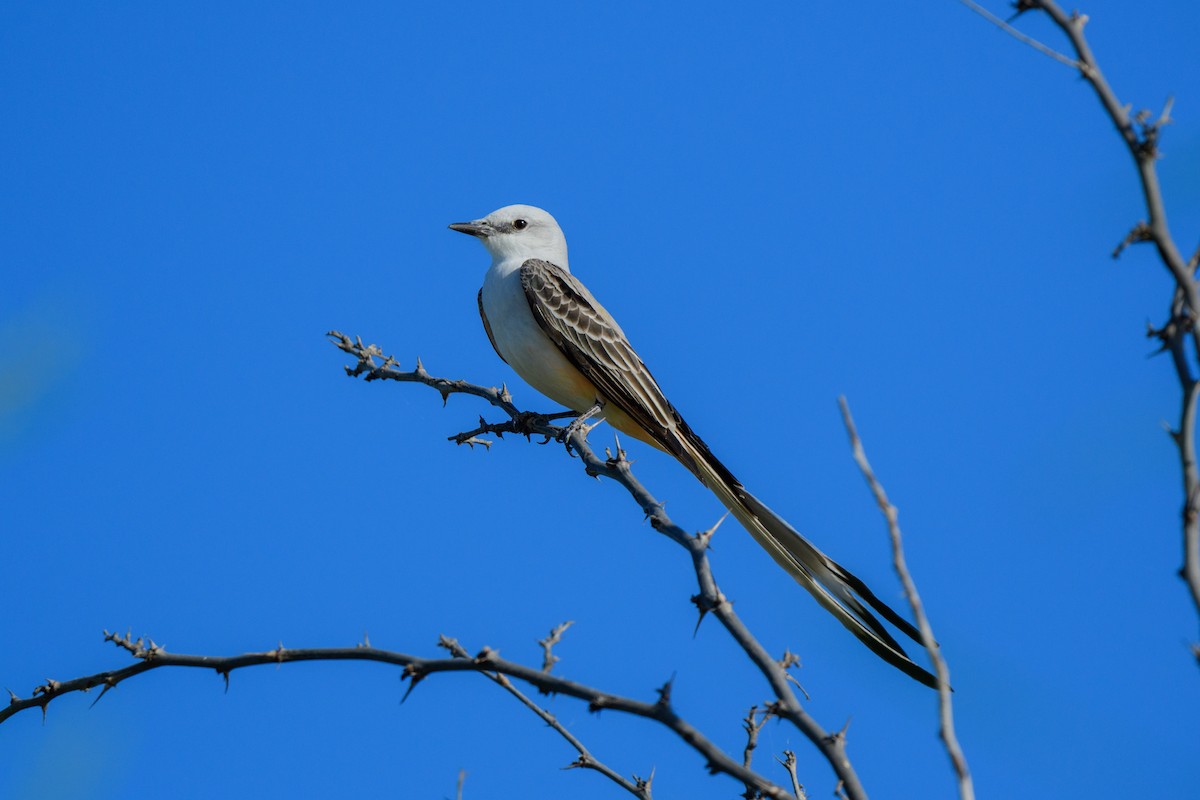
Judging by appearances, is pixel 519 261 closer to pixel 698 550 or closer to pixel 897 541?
pixel 698 550

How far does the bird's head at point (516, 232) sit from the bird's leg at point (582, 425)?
4.70ft

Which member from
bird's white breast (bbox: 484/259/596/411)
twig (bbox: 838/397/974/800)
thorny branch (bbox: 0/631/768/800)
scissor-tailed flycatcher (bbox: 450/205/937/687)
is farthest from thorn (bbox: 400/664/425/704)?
bird's white breast (bbox: 484/259/596/411)

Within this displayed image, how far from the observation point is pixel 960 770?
2166 mm

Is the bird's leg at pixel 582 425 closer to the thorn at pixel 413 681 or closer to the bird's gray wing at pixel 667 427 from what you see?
the bird's gray wing at pixel 667 427

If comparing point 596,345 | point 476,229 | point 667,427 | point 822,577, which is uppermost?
point 476,229

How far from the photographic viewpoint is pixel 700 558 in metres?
3.29

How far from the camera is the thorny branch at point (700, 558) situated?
2.62 m

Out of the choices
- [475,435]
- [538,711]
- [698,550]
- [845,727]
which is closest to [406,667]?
[538,711]

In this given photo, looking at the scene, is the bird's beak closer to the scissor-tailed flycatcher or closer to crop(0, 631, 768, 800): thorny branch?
the scissor-tailed flycatcher

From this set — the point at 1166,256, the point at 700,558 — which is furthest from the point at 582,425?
the point at 1166,256

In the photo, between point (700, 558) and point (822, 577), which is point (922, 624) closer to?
point (700, 558)

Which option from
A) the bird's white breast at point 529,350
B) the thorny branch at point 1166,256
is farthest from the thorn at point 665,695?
the bird's white breast at point 529,350

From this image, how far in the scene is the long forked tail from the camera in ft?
14.0

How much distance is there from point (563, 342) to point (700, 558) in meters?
4.03
